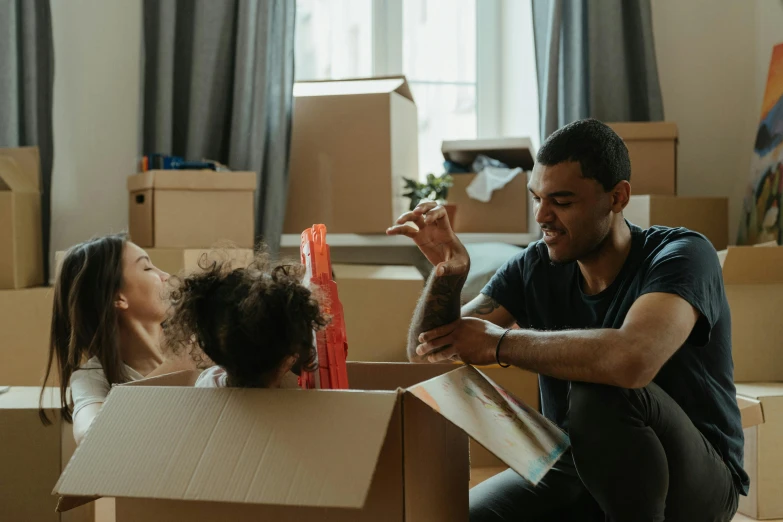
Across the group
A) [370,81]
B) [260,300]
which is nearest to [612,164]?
[260,300]

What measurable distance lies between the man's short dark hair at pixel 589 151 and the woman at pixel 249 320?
1.93 feet

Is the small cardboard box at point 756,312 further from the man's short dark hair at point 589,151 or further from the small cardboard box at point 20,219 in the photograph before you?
the small cardboard box at point 20,219

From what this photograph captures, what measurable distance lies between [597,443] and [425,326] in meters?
0.41

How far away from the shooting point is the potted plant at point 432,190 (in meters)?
2.82

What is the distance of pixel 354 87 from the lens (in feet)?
9.11

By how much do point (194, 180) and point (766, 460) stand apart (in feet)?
5.89

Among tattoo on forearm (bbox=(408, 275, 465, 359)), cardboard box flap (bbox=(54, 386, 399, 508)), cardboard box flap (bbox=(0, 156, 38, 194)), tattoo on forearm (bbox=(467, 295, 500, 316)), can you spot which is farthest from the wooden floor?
cardboard box flap (bbox=(0, 156, 38, 194))

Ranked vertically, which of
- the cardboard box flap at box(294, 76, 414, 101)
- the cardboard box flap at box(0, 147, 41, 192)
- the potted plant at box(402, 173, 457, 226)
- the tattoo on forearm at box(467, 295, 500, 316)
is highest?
the cardboard box flap at box(294, 76, 414, 101)

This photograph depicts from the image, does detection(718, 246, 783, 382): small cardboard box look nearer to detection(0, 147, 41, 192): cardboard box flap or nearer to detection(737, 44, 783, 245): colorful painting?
detection(737, 44, 783, 245): colorful painting

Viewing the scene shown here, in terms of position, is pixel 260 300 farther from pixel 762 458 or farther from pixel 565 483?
pixel 762 458

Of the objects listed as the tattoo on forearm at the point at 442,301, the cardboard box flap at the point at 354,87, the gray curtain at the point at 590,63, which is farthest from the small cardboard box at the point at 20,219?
the gray curtain at the point at 590,63

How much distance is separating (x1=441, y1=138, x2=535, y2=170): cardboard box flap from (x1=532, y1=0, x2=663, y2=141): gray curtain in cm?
13

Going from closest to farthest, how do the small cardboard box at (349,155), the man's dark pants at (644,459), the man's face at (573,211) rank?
1. the man's dark pants at (644,459)
2. the man's face at (573,211)
3. the small cardboard box at (349,155)

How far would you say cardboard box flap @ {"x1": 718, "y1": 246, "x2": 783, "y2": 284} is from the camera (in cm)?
221
